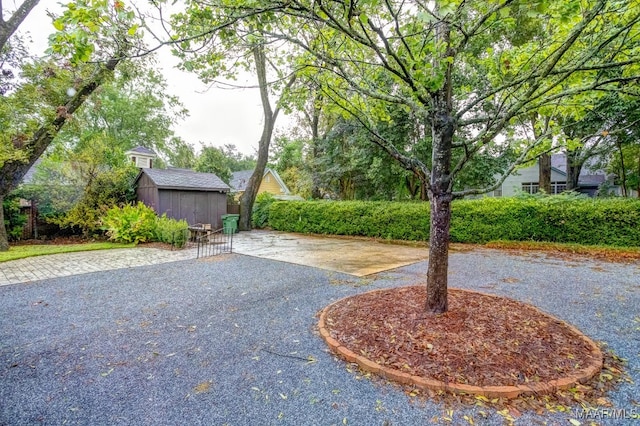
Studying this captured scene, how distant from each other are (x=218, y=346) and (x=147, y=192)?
11625 mm

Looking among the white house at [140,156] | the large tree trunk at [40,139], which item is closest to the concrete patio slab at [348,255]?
the large tree trunk at [40,139]

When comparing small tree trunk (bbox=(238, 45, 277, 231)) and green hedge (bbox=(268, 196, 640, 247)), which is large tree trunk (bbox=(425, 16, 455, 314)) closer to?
green hedge (bbox=(268, 196, 640, 247))

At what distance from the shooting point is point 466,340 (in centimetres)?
281

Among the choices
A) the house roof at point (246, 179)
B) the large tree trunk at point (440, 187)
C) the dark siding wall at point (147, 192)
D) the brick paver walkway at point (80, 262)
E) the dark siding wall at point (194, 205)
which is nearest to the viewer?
the large tree trunk at point (440, 187)

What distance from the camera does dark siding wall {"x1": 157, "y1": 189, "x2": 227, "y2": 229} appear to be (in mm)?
12508

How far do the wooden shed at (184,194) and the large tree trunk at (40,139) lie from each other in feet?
11.7

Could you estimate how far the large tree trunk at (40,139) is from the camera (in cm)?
874

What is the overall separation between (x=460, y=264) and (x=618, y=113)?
736 cm

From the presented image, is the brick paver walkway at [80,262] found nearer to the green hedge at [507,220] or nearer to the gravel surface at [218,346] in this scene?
the gravel surface at [218,346]

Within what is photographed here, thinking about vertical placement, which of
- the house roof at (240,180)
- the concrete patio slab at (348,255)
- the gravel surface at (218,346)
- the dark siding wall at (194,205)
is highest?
the house roof at (240,180)

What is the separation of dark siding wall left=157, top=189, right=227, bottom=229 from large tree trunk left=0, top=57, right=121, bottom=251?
152 inches

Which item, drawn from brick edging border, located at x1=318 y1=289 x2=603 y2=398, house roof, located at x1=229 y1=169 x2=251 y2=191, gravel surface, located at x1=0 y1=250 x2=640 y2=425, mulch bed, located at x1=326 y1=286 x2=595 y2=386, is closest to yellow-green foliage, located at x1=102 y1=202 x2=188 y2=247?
gravel surface, located at x1=0 y1=250 x2=640 y2=425

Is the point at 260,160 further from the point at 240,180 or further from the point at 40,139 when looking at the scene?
the point at 240,180

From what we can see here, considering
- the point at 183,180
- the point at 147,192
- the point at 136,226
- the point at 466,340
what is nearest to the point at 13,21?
the point at 136,226
